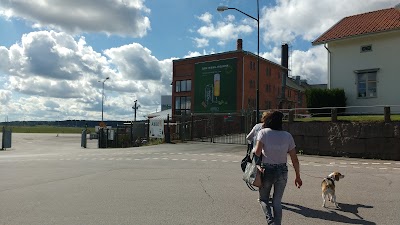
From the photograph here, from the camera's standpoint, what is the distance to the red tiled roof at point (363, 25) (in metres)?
24.2

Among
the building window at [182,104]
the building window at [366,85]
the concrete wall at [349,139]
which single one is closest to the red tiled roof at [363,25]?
the building window at [366,85]

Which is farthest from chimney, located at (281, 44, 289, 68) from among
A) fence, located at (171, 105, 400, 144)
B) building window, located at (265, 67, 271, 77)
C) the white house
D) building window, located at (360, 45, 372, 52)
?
building window, located at (360, 45, 372, 52)

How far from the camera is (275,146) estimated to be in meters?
5.36

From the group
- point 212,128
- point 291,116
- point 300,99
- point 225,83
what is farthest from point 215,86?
point 291,116

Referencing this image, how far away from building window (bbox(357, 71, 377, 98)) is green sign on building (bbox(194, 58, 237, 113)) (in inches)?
868

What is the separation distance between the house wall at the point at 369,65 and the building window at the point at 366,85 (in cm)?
22

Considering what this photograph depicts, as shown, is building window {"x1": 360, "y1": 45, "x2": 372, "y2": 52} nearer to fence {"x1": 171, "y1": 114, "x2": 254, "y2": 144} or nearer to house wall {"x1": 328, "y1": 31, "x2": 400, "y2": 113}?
house wall {"x1": 328, "y1": 31, "x2": 400, "y2": 113}

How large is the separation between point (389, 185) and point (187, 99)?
148 feet

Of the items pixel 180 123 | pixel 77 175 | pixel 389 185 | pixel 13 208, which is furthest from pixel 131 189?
pixel 180 123

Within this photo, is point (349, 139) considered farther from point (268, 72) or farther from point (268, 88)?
point (268, 72)

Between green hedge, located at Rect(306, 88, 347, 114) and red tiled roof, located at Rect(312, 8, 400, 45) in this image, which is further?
green hedge, located at Rect(306, 88, 347, 114)

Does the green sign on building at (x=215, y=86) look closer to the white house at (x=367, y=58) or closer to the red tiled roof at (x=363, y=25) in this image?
the red tiled roof at (x=363, y=25)

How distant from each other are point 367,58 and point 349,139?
9582 millimetres

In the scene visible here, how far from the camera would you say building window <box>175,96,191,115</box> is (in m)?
53.9
